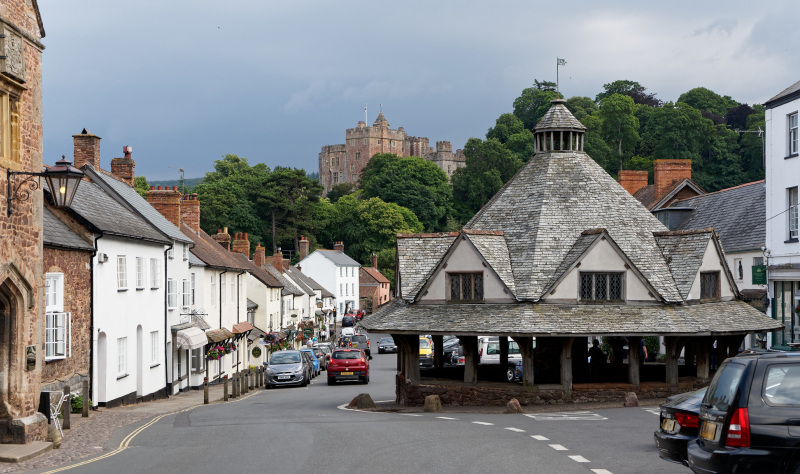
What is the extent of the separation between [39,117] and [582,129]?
1877cm

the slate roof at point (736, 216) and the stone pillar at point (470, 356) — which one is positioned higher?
the slate roof at point (736, 216)

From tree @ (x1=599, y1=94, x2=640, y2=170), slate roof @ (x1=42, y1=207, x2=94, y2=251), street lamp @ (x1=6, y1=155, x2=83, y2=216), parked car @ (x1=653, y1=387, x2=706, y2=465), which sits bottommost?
parked car @ (x1=653, y1=387, x2=706, y2=465)

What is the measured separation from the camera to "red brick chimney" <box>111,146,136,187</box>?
39.2m

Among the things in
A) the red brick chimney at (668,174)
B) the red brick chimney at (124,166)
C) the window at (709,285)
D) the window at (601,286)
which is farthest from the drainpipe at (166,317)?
the red brick chimney at (668,174)

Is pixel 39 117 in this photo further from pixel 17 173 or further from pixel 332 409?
pixel 332 409


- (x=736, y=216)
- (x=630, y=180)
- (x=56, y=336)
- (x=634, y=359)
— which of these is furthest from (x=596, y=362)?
(x=630, y=180)

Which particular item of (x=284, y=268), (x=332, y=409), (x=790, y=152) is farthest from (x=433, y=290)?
(x=284, y=268)

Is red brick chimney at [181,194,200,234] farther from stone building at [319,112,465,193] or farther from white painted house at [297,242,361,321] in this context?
stone building at [319,112,465,193]

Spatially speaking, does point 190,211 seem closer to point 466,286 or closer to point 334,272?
point 466,286

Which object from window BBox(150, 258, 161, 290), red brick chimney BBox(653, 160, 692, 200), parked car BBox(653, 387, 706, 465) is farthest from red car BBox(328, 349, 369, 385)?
parked car BBox(653, 387, 706, 465)

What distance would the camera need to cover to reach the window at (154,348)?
32.7 metres

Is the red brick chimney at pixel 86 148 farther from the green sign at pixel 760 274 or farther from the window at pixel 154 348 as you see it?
the green sign at pixel 760 274

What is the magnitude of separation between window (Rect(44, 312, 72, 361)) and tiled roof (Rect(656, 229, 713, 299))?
17.3m

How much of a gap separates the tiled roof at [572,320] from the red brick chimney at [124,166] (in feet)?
57.3
